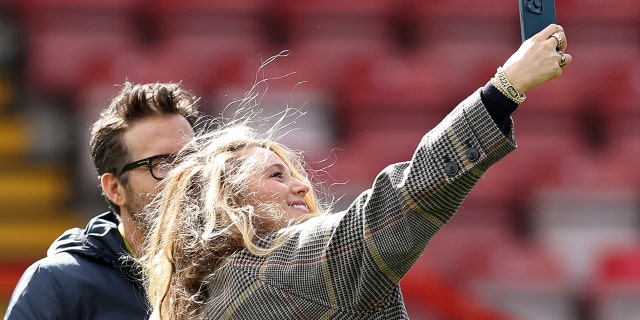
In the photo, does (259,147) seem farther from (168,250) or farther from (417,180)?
(417,180)

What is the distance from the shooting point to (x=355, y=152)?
5020 millimetres

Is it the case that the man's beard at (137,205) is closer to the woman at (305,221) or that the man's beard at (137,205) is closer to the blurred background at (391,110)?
the woman at (305,221)

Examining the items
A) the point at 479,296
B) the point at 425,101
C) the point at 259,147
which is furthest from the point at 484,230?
the point at 259,147

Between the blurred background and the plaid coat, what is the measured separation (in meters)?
2.75

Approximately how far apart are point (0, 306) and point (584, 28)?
3.20 metres

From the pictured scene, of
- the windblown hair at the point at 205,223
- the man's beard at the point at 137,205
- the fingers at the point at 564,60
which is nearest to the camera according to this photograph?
the fingers at the point at 564,60

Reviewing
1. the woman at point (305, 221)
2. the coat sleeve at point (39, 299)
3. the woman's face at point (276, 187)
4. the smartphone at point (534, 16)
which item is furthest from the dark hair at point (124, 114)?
the smartphone at point (534, 16)

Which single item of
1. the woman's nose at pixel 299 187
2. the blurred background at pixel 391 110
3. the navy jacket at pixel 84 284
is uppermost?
the woman's nose at pixel 299 187

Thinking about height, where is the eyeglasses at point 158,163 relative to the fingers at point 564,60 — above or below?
below

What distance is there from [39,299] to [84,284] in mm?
90

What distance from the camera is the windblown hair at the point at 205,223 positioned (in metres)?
1.83

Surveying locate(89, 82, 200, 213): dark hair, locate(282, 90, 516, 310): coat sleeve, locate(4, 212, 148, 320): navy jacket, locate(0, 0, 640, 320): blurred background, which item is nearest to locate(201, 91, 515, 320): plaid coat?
Answer: locate(282, 90, 516, 310): coat sleeve

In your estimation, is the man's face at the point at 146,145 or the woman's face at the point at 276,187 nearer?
the woman's face at the point at 276,187

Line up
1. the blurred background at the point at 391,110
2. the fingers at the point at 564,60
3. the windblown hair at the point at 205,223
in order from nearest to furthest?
the fingers at the point at 564,60 → the windblown hair at the point at 205,223 → the blurred background at the point at 391,110
